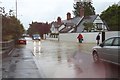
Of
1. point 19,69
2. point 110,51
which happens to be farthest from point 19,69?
point 110,51

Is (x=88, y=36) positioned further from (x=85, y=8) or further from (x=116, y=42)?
(x=85, y=8)

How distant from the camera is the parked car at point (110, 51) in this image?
1358 centimetres

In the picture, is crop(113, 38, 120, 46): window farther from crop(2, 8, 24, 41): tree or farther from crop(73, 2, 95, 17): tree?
crop(73, 2, 95, 17): tree

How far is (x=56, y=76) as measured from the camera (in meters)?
11.3

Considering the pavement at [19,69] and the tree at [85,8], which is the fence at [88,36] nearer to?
the pavement at [19,69]

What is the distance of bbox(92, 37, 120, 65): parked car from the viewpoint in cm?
1358

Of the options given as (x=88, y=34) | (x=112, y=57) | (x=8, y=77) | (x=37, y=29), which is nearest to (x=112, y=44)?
(x=112, y=57)

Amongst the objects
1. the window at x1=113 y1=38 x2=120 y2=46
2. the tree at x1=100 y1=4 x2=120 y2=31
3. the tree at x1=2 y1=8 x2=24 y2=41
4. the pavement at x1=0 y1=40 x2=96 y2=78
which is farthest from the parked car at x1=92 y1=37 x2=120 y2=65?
the tree at x1=100 y1=4 x2=120 y2=31

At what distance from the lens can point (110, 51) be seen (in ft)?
47.0

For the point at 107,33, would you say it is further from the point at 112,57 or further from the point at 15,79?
the point at 15,79

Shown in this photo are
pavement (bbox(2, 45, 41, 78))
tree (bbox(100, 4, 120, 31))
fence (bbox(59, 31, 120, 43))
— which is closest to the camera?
pavement (bbox(2, 45, 41, 78))

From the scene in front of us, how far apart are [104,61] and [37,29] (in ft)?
320

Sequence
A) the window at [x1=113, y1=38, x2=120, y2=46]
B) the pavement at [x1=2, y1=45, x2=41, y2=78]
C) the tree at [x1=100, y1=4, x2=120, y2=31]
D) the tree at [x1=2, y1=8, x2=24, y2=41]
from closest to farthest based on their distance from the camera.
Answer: the pavement at [x1=2, y1=45, x2=41, y2=78] < the window at [x1=113, y1=38, x2=120, y2=46] < the tree at [x1=2, y1=8, x2=24, y2=41] < the tree at [x1=100, y1=4, x2=120, y2=31]

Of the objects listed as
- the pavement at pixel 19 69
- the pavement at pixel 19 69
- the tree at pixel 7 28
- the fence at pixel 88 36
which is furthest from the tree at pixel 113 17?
the pavement at pixel 19 69
